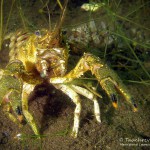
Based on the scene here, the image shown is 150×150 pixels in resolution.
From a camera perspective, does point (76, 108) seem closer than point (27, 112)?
No

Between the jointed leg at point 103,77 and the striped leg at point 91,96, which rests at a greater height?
the jointed leg at point 103,77

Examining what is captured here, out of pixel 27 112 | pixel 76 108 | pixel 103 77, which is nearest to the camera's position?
pixel 103 77

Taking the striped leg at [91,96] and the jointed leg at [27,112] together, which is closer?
the jointed leg at [27,112]

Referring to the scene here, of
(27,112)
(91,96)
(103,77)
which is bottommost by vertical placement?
(91,96)

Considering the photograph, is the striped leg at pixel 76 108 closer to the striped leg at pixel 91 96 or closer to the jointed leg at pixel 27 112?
the striped leg at pixel 91 96

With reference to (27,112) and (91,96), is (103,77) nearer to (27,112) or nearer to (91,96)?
(91,96)

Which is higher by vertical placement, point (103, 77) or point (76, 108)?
point (103, 77)

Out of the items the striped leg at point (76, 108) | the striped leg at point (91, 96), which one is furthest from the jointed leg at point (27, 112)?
the striped leg at point (91, 96)

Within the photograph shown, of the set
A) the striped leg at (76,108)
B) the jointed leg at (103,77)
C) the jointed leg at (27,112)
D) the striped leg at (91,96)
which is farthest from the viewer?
the striped leg at (91,96)

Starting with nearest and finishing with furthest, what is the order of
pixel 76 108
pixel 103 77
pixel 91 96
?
pixel 103 77 < pixel 76 108 < pixel 91 96

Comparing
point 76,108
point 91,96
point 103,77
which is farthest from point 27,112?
point 103,77

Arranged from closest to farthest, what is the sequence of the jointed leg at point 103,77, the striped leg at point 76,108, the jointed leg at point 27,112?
the jointed leg at point 103,77, the jointed leg at point 27,112, the striped leg at point 76,108
